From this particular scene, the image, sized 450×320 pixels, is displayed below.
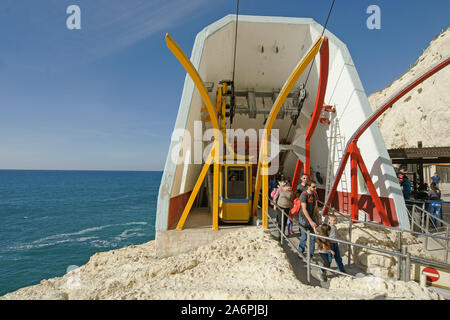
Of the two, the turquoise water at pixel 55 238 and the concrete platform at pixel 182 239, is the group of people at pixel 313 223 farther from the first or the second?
the turquoise water at pixel 55 238

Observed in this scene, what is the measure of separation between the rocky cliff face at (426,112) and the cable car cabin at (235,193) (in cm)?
2822

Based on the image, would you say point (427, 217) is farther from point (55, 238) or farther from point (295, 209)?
point (55, 238)

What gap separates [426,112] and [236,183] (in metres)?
33.7

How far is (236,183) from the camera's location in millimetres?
8438

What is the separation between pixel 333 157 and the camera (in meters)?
10.4

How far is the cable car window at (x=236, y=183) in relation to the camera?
27.6 ft

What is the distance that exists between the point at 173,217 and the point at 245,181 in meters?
2.78

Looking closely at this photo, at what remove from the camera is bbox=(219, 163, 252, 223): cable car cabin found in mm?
8328

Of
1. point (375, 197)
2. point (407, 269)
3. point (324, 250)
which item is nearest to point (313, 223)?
point (324, 250)

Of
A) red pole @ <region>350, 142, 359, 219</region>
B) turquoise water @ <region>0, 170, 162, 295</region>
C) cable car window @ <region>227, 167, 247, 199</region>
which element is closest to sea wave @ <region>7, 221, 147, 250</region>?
turquoise water @ <region>0, 170, 162, 295</region>

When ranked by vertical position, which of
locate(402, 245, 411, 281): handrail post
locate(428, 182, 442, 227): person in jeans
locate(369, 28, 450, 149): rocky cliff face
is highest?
locate(369, 28, 450, 149): rocky cliff face

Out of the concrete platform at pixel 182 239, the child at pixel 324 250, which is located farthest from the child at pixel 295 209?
the concrete platform at pixel 182 239

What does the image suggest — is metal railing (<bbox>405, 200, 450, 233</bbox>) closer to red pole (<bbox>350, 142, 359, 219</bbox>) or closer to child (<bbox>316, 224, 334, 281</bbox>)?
red pole (<bbox>350, 142, 359, 219</bbox>)
